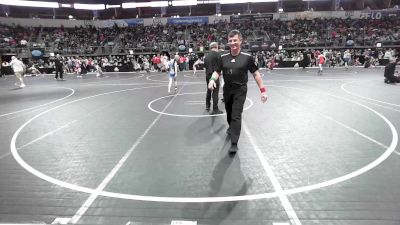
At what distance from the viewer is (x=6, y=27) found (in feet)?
123

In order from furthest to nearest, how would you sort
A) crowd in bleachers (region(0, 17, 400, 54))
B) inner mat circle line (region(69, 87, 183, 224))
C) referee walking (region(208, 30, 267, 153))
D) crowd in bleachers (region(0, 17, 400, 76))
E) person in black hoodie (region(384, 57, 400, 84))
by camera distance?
crowd in bleachers (region(0, 17, 400, 54)) → crowd in bleachers (region(0, 17, 400, 76)) → person in black hoodie (region(384, 57, 400, 84)) → referee walking (region(208, 30, 267, 153)) → inner mat circle line (region(69, 87, 183, 224))

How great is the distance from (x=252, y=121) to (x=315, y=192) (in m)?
4.34

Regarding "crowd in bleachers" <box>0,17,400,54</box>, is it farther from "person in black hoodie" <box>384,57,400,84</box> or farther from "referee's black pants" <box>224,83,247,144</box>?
"referee's black pants" <box>224,83,247,144</box>

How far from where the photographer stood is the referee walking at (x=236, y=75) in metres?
5.84

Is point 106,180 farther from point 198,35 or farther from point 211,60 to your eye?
point 198,35

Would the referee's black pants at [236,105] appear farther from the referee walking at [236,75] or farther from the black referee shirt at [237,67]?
the black referee shirt at [237,67]

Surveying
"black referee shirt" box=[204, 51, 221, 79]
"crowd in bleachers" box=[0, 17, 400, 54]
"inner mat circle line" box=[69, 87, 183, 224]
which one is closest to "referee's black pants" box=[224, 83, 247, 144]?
"inner mat circle line" box=[69, 87, 183, 224]

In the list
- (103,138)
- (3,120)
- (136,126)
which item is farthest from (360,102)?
(3,120)

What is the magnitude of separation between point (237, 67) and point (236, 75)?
0.16m

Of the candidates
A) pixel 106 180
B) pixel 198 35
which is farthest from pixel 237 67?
pixel 198 35

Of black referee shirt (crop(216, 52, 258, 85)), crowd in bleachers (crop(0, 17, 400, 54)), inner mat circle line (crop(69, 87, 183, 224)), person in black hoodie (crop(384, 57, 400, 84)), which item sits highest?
crowd in bleachers (crop(0, 17, 400, 54))

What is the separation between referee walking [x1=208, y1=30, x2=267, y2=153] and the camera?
584 cm

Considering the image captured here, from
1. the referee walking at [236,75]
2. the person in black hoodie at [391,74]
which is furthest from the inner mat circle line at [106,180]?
the person in black hoodie at [391,74]

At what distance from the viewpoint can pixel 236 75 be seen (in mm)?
5922
